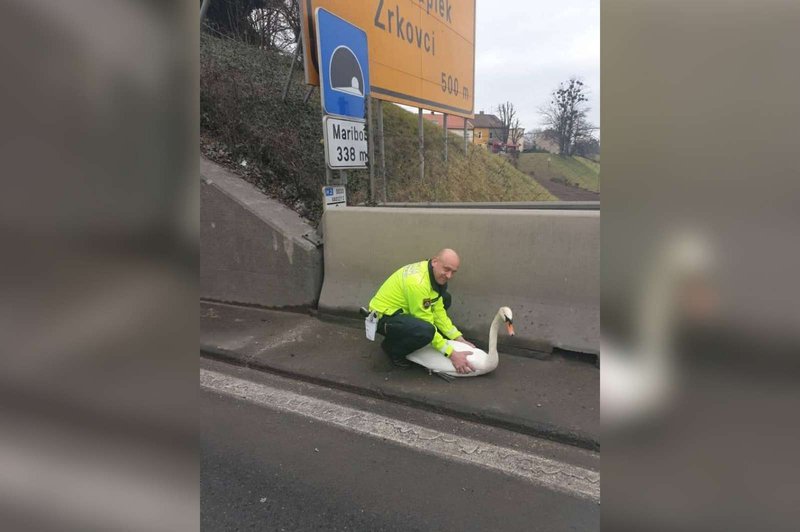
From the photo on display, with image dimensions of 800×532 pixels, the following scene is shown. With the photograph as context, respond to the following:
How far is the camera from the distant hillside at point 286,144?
8344 millimetres

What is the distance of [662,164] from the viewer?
651mm

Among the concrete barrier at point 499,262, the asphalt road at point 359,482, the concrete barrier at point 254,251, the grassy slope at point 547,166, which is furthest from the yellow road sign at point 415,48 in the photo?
the asphalt road at point 359,482

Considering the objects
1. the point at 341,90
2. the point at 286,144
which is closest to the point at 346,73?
the point at 341,90

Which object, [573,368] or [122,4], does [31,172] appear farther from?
[573,368]

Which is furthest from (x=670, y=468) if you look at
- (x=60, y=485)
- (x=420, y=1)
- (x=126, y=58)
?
(x=420, y=1)

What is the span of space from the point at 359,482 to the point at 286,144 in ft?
23.4

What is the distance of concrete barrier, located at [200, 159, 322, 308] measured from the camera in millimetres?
6074

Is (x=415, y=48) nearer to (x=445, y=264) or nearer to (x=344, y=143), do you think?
(x=344, y=143)

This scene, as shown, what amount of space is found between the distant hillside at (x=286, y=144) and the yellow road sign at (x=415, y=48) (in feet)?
5.12

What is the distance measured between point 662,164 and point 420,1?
37.5 feet

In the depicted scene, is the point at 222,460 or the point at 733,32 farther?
the point at 222,460

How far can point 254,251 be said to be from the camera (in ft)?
20.8

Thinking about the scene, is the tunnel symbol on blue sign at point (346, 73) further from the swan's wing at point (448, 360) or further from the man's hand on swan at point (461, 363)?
the man's hand on swan at point (461, 363)

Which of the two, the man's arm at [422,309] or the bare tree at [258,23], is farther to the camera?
the bare tree at [258,23]
